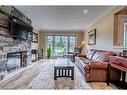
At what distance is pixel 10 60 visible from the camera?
566 cm

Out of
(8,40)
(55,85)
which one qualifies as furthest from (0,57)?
(55,85)

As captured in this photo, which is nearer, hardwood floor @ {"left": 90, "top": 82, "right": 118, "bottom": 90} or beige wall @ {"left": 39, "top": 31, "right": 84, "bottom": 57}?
hardwood floor @ {"left": 90, "top": 82, "right": 118, "bottom": 90}

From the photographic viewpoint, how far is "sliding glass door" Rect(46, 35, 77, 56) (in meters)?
13.2

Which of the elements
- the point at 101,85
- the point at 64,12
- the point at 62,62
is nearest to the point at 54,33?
the point at 64,12

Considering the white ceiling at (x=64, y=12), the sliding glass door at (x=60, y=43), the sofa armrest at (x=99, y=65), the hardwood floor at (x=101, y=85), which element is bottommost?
the hardwood floor at (x=101, y=85)

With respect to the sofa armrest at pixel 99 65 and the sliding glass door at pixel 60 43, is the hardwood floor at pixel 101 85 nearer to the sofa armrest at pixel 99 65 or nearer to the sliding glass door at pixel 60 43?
the sofa armrest at pixel 99 65

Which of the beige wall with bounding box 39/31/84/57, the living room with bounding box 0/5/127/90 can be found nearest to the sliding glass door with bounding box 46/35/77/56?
the beige wall with bounding box 39/31/84/57

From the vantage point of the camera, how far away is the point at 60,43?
13258 millimetres

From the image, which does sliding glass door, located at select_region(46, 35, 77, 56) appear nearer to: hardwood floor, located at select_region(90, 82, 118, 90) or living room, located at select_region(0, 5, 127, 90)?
living room, located at select_region(0, 5, 127, 90)

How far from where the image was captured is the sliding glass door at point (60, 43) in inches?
522

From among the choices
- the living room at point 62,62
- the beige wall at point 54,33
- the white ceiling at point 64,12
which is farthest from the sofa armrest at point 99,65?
the beige wall at point 54,33
